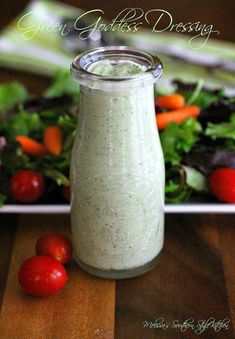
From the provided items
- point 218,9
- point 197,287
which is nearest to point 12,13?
point 218,9

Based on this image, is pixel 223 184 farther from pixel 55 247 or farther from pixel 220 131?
pixel 55 247

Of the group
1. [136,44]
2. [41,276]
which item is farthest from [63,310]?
[136,44]

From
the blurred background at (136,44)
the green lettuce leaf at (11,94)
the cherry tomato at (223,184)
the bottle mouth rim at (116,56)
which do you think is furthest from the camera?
the blurred background at (136,44)

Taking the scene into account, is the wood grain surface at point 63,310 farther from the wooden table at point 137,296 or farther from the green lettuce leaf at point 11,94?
the green lettuce leaf at point 11,94

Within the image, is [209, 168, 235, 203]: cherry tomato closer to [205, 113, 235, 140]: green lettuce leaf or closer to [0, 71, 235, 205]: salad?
[0, 71, 235, 205]: salad

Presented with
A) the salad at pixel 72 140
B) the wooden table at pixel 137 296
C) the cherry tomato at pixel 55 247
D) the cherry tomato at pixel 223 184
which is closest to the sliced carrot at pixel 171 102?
the salad at pixel 72 140

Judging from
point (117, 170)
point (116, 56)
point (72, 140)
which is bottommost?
point (72, 140)

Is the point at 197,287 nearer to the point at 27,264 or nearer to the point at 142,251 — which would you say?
the point at 142,251

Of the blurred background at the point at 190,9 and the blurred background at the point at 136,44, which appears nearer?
the blurred background at the point at 136,44
